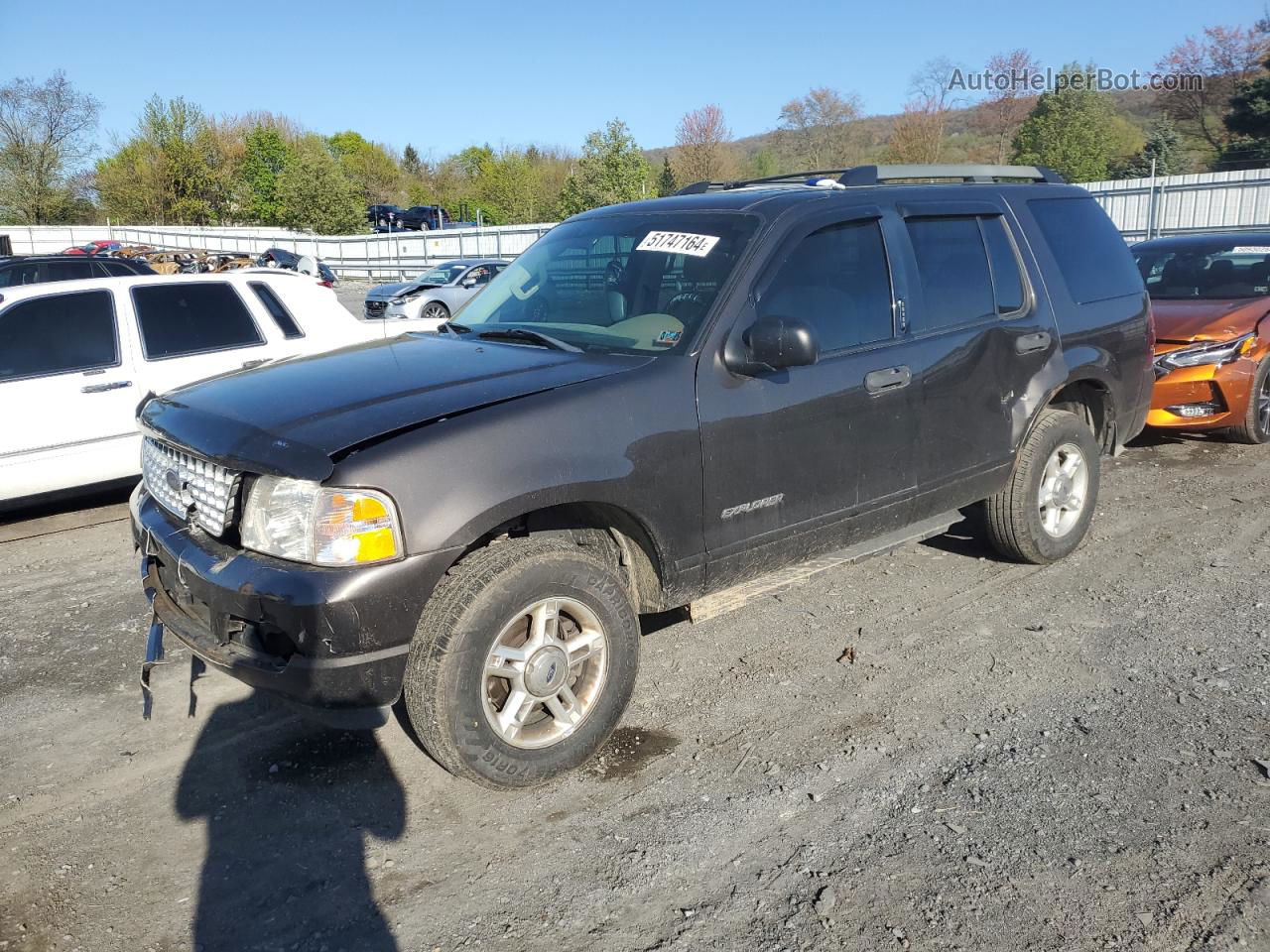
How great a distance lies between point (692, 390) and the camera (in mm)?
3590

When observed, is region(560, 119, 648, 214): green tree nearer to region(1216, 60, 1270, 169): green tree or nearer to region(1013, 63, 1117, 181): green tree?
region(1013, 63, 1117, 181): green tree

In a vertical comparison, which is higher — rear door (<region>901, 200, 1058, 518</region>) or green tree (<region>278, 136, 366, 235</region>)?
green tree (<region>278, 136, 366, 235</region>)

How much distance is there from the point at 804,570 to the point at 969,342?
1.36 meters

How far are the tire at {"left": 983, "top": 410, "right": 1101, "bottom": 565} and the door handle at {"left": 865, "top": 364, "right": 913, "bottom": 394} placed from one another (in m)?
1.07

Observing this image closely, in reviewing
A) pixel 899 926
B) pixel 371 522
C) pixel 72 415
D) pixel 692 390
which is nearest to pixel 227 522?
pixel 371 522

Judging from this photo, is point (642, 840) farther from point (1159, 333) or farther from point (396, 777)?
point (1159, 333)

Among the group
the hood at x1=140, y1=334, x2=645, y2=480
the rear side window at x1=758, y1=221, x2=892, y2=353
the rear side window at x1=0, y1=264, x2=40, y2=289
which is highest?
the rear side window at x1=0, y1=264, x2=40, y2=289

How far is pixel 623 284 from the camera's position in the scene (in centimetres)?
416

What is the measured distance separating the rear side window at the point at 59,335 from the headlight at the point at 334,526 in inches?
176

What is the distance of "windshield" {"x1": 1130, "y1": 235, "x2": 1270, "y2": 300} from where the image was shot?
8414mm

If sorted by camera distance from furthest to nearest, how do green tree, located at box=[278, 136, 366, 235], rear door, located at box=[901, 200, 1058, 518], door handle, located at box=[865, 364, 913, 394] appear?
green tree, located at box=[278, 136, 366, 235]
rear door, located at box=[901, 200, 1058, 518]
door handle, located at box=[865, 364, 913, 394]

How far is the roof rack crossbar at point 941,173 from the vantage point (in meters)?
4.67

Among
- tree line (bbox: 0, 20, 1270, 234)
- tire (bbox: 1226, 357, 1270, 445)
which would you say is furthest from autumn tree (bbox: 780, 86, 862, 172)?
tire (bbox: 1226, 357, 1270, 445)

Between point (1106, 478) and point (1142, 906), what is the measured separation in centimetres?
512
